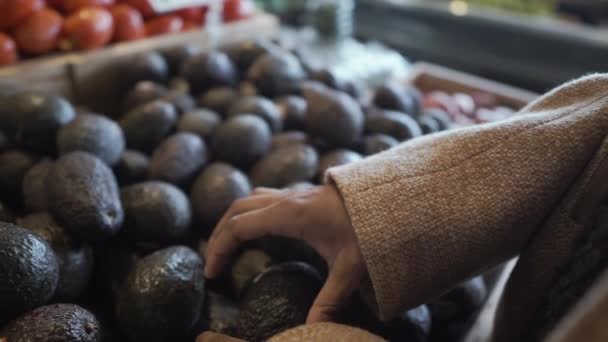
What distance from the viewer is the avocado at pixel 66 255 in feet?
3.19

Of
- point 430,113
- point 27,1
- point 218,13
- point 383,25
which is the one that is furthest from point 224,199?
point 383,25

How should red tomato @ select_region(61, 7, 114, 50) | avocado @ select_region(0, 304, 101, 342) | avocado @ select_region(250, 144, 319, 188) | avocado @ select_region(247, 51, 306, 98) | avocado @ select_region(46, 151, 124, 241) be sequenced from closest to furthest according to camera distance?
avocado @ select_region(0, 304, 101, 342), avocado @ select_region(46, 151, 124, 241), avocado @ select_region(250, 144, 319, 188), avocado @ select_region(247, 51, 306, 98), red tomato @ select_region(61, 7, 114, 50)

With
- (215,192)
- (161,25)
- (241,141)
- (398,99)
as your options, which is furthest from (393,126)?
(161,25)

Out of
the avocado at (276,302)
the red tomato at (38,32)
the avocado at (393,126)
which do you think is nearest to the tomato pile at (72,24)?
the red tomato at (38,32)

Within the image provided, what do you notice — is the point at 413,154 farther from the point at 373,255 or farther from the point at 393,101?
the point at 393,101

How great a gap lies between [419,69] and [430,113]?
26.2 inches

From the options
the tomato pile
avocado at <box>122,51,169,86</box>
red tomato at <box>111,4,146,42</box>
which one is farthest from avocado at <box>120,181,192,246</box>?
red tomato at <box>111,4,146,42</box>

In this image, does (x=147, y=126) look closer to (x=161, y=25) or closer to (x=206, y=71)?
(x=206, y=71)

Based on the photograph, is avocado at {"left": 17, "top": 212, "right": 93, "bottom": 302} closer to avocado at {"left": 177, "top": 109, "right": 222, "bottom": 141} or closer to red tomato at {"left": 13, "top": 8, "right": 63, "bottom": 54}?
avocado at {"left": 177, "top": 109, "right": 222, "bottom": 141}

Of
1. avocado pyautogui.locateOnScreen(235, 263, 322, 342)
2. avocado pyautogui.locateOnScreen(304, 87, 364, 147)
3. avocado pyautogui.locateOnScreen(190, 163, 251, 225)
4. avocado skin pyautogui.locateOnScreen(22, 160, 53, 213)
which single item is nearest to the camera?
avocado pyautogui.locateOnScreen(235, 263, 322, 342)

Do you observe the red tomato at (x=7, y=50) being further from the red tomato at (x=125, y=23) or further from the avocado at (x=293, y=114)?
the avocado at (x=293, y=114)

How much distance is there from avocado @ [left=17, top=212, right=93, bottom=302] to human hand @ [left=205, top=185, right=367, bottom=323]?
0.26 m

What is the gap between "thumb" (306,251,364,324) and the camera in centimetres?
83

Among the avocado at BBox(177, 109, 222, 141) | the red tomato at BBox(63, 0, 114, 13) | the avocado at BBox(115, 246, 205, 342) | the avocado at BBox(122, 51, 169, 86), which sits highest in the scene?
the red tomato at BBox(63, 0, 114, 13)
